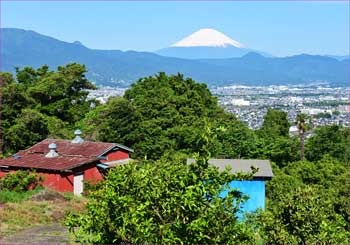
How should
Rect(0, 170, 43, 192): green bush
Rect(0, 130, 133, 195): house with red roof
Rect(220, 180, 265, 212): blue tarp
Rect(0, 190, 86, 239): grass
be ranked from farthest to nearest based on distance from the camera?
Rect(0, 130, 133, 195): house with red roof
Rect(0, 170, 43, 192): green bush
Rect(220, 180, 265, 212): blue tarp
Rect(0, 190, 86, 239): grass

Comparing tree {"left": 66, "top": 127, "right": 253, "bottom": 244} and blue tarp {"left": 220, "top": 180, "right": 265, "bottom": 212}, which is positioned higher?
tree {"left": 66, "top": 127, "right": 253, "bottom": 244}

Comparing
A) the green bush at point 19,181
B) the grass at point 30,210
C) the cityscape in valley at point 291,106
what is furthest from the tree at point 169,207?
the green bush at point 19,181

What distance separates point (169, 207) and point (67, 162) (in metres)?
Result: 14.1

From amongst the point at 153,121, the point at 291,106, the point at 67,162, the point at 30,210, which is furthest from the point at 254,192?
the point at 291,106

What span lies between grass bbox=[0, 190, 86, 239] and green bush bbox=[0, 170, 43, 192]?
87 centimetres

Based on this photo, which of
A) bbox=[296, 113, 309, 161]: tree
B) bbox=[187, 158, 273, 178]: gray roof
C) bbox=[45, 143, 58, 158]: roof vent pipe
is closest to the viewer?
bbox=[187, 158, 273, 178]: gray roof

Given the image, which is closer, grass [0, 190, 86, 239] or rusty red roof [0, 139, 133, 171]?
grass [0, 190, 86, 239]

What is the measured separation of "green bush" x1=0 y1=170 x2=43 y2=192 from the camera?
1717 cm

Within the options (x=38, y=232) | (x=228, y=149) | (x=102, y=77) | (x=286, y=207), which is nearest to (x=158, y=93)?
(x=228, y=149)

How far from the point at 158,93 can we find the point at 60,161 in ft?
31.9

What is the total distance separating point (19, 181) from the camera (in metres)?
17.4

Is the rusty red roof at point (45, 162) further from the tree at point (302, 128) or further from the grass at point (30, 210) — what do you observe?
the tree at point (302, 128)

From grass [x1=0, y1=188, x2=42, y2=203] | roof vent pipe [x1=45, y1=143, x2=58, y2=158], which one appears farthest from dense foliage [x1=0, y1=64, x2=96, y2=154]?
grass [x1=0, y1=188, x2=42, y2=203]

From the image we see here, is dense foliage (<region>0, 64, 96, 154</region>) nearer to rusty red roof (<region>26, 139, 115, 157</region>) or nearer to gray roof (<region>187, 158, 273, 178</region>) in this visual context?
rusty red roof (<region>26, 139, 115, 157</region>)
